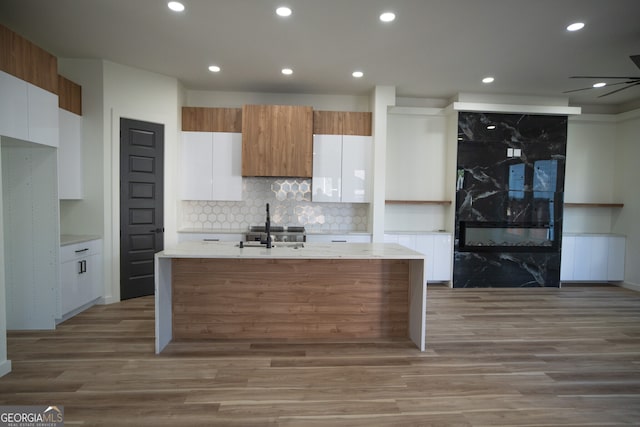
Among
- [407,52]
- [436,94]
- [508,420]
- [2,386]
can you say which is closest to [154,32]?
[407,52]

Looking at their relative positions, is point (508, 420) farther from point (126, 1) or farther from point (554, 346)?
point (126, 1)

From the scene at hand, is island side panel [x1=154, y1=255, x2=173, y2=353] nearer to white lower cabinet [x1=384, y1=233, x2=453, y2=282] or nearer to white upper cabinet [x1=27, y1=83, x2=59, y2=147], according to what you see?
white upper cabinet [x1=27, y1=83, x2=59, y2=147]

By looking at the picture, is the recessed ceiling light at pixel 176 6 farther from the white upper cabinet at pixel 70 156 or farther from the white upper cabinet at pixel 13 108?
the white upper cabinet at pixel 70 156

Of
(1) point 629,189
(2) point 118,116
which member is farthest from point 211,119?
(1) point 629,189

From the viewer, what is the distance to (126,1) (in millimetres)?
2744

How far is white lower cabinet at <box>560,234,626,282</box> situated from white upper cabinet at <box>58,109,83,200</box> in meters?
7.14

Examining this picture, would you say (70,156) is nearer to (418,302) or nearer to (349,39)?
(349,39)

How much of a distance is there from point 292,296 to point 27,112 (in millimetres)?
2819

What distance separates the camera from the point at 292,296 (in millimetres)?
3088

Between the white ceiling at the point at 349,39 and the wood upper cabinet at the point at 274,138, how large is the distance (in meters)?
0.45

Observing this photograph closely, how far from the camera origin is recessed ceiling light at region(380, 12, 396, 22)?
9.46ft

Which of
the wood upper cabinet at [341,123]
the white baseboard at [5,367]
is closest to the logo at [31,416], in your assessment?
the white baseboard at [5,367]

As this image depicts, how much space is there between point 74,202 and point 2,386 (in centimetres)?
232

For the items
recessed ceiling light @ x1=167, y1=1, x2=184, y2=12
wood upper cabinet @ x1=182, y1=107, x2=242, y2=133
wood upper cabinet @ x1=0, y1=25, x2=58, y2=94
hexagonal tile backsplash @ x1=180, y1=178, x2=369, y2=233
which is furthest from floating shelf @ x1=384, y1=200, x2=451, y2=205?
wood upper cabinet @ x1=0, y1=25, x2=58, y2=94
